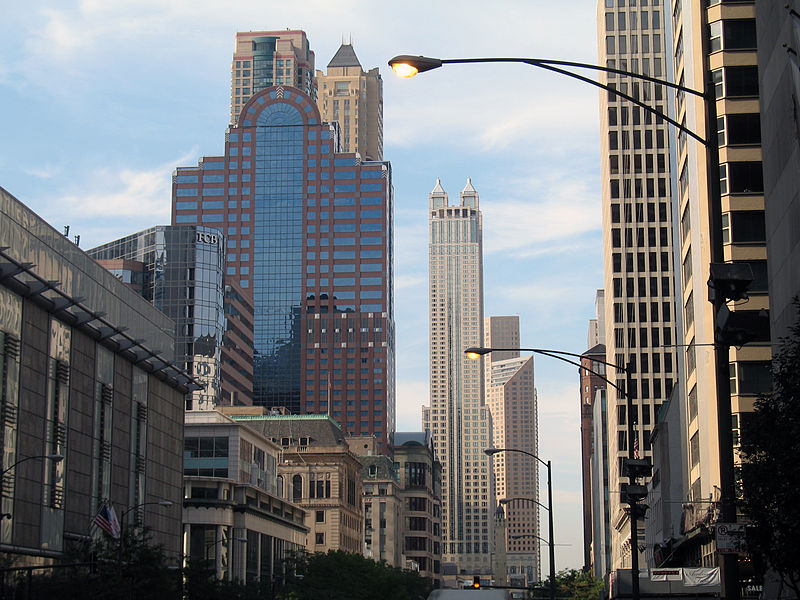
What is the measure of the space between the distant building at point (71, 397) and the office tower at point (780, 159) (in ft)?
94.0

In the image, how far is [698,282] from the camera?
68.7m

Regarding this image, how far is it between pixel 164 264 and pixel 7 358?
10454 centimetres

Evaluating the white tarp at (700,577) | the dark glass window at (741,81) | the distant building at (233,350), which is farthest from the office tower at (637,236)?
the white tarp at (700,577)

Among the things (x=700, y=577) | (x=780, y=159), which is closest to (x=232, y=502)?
(x=700, y=577)

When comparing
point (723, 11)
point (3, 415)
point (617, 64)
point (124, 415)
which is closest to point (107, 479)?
point (124, 415)

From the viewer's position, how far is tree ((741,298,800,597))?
21.1 metres

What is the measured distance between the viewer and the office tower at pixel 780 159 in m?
32.6

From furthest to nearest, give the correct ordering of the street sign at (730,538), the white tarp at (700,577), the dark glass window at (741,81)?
the dark glass window at (741,81), the white tarp at (700,577), the street sign at (730,538)

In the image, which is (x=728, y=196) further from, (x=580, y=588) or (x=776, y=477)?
(x=580, y=588)

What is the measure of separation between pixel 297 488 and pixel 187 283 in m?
30.8

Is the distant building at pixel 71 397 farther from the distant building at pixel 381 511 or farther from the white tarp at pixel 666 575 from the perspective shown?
the distant building at pixel 381 511

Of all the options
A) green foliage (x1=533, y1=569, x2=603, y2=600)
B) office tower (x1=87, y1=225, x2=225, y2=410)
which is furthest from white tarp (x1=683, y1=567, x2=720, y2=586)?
office tower (x1=87, y1=225, x2=225, y2=410)

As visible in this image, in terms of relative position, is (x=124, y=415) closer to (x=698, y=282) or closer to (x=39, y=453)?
(x=39, y=453)

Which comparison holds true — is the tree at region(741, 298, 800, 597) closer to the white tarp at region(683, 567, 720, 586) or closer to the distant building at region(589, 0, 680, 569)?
the white tarp at region(683, 567, 720, 586)
